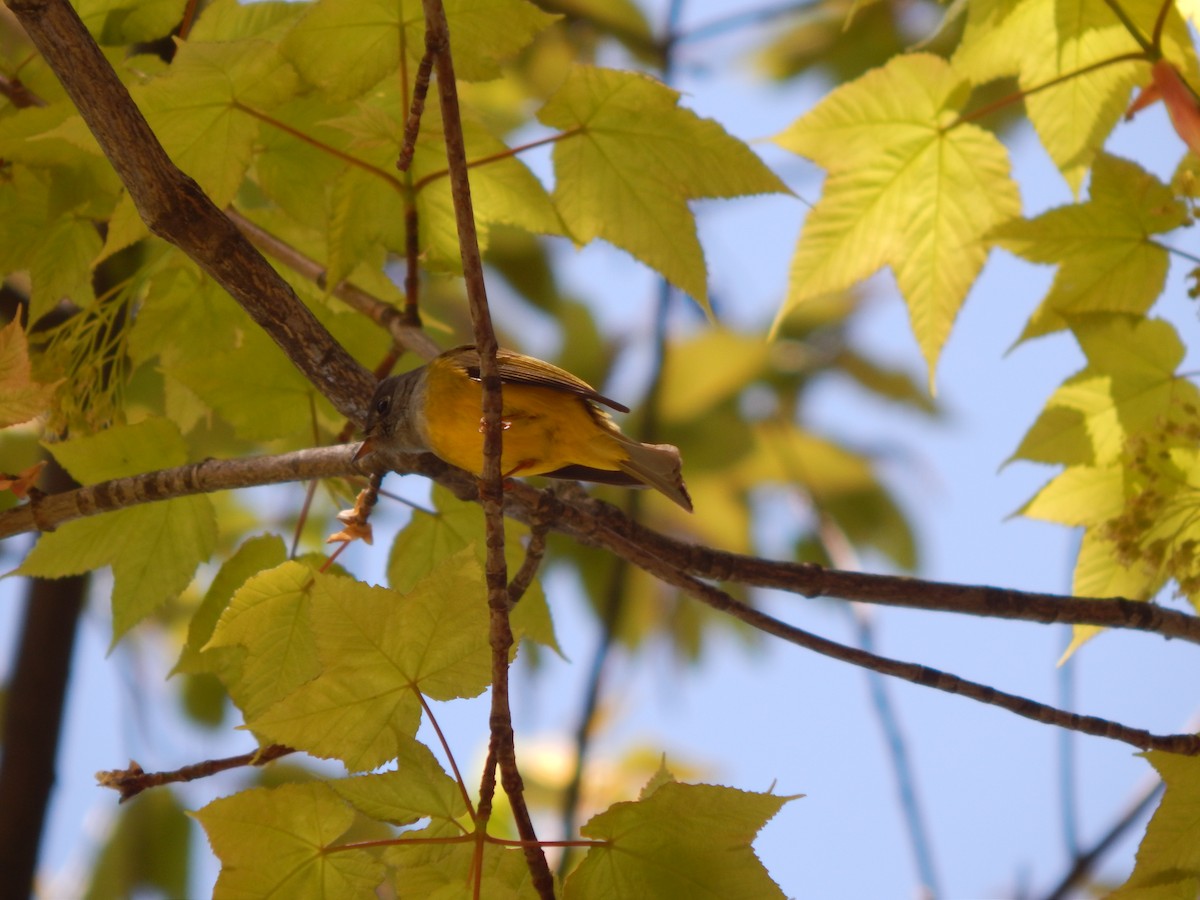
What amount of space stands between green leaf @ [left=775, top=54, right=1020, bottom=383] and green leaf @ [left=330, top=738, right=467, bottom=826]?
867 millimetres

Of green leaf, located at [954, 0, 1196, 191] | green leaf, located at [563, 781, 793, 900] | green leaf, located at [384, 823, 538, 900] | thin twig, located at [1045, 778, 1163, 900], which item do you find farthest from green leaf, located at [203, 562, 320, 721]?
thin twig, located at [1045, 778, 1163, 900]

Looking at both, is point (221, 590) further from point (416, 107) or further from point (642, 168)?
point (642, 168)

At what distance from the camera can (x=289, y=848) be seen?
1.11 m

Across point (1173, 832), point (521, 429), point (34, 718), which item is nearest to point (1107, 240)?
point (1173, 832)

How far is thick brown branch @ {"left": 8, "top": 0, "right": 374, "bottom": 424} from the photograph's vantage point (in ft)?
3.70

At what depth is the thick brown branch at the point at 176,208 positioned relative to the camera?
1.13m

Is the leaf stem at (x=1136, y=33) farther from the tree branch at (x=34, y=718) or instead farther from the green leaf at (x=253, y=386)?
the tree branch at (x=34, y=718)

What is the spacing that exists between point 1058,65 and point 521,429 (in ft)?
3.20

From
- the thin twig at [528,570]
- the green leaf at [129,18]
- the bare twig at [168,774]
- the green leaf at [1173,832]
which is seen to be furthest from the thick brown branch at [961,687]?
the green leaf at [129,18]

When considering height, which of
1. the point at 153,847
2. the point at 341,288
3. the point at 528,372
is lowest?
the point at 153,847

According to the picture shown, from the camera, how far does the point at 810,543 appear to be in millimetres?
3977

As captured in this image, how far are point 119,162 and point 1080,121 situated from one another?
132cm

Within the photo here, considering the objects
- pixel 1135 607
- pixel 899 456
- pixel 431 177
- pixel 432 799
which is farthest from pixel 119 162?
pixel 899 456

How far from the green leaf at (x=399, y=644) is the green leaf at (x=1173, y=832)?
78 centimetres
